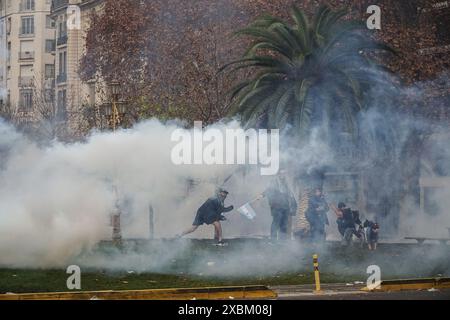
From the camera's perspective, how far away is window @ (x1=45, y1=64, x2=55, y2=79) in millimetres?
101312

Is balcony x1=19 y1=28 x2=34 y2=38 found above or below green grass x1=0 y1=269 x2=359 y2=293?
above

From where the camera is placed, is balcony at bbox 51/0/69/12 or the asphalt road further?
balcony at bbox 51/0/69/12

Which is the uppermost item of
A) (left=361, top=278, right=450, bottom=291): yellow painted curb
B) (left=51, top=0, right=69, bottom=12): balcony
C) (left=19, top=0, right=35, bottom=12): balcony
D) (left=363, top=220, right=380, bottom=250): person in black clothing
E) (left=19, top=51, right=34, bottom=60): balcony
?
(left=19, top=0, right=35, bottom=12): balcony

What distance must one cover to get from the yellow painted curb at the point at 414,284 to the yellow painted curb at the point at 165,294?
2.41m

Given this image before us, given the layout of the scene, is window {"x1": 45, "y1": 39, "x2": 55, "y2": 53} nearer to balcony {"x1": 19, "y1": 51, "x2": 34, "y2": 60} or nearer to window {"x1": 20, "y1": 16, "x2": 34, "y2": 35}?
balcony {"x1": 19, "y1": 51, "x2": 34, "y2": 60}

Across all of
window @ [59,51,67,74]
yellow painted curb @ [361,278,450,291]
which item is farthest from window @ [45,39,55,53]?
yellow painted curb @ [361,278,450,291]

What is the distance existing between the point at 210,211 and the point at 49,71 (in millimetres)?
77095

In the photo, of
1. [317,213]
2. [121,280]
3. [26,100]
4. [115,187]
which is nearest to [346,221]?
[317,213]

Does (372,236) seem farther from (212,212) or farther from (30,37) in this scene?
(30,37)

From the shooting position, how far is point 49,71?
104 meters

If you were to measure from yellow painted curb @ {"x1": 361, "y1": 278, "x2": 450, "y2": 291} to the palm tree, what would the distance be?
32.9ft

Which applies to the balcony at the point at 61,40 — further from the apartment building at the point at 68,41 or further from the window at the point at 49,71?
the window at the point at 49,71

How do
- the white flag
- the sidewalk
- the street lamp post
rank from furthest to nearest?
the white flag → the street lamp post → the sidewalk
